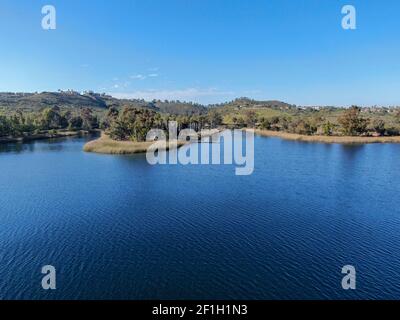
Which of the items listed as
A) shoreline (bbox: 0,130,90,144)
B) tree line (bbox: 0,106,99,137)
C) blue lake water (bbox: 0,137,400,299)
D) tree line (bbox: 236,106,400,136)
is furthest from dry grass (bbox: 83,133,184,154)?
tree line (bbox: 236,106,400,136)

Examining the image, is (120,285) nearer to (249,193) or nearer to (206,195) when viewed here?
(206,195)

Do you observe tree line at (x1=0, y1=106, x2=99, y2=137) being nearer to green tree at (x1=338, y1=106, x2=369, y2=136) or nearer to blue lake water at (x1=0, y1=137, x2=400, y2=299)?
blue lake water at (x1=0, y1=137, x2=400, y2=299)

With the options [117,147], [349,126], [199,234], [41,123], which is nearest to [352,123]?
[349,126]

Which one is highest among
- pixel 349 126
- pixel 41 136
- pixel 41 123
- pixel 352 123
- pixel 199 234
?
pixel 41 123

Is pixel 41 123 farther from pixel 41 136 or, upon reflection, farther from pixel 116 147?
pixel 116 147

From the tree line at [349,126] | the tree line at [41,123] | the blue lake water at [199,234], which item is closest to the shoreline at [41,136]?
the tree line at [41,123]

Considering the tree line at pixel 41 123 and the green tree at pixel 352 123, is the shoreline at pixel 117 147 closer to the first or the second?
the tree line at pixel 41 123
